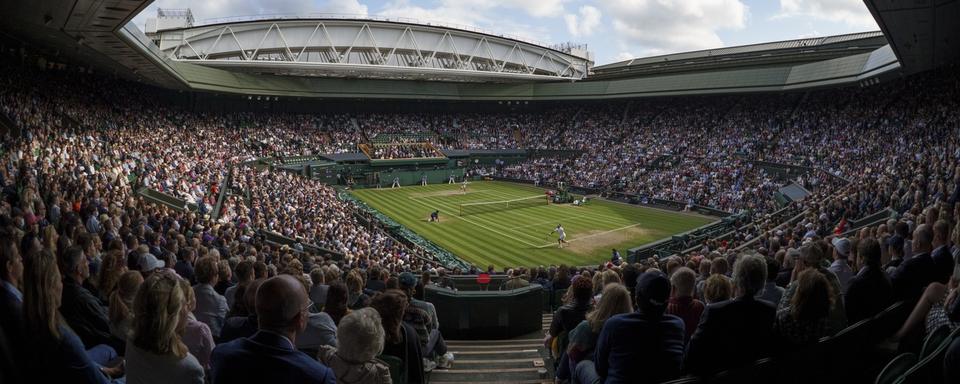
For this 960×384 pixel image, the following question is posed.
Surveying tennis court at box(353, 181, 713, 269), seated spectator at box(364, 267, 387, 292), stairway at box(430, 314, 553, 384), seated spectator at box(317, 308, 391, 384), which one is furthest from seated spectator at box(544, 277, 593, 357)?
tennis court at box(353, 181, 713, 269)

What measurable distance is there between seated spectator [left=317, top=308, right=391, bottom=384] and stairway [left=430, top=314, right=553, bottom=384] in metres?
3.86

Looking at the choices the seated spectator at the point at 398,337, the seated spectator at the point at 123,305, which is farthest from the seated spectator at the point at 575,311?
the seated spectator at the point at 123,305

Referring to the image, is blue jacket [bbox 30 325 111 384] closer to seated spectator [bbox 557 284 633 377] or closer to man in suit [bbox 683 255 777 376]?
seated spectator [bbox 557 284 633 377]

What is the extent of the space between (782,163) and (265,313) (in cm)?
4077

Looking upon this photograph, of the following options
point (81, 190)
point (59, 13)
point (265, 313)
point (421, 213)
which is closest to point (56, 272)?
point (265, 313)

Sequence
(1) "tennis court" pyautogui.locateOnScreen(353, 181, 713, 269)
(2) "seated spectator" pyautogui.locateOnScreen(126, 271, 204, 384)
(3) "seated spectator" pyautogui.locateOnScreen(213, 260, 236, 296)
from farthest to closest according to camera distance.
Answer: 1. (1) "tennis court" pyautogui.locateOnScreen(353, 181, 713, 269)
2. (3) "seated spectator" pyautogui.locateOnScreen(213, 260, 236, 296)
3. (2) "seated spectator" pyautogui.locateOnScreen(126, 271, 204, 384)

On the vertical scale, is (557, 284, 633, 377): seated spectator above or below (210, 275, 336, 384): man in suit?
below

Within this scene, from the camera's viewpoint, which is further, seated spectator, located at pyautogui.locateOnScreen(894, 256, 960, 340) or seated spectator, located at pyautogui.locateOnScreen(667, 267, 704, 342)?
seated spectator, located at pyautogui.locateOnScreen(667, 267, 704, 342)

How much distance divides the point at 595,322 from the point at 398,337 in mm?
1660

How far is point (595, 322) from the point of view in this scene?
4887mm

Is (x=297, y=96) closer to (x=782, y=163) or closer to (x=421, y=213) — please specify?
(x=421, y=213)

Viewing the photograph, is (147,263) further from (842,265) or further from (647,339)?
(842,265)

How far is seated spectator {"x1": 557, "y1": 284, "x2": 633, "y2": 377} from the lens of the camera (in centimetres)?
475

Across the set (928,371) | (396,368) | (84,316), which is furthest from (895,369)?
(84,316)
